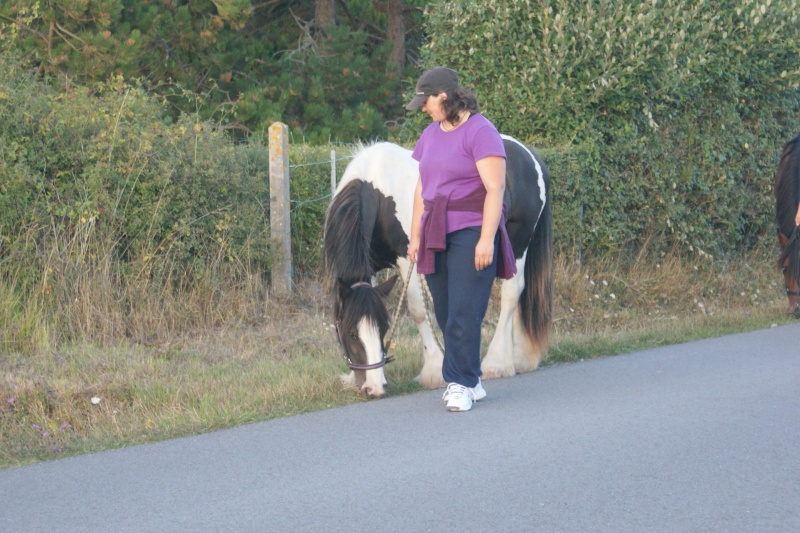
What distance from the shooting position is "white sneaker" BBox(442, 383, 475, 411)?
19.5ft

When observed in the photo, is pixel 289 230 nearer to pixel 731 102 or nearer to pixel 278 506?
pixel 278 506

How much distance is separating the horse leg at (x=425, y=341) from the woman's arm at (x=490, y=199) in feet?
4.49

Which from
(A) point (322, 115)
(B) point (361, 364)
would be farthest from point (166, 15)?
(B) point (361, 364)

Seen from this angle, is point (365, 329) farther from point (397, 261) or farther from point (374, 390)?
point (397, 261)

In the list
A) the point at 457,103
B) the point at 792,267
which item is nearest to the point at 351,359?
the point at 457,103

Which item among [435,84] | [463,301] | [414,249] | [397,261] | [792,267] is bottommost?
[792,267]

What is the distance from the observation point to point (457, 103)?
5.75 metres

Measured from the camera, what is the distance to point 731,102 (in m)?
12.6

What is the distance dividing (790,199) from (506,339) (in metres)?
4.29

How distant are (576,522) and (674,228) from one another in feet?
27.6

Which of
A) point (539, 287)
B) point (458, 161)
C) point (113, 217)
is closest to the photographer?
point (458, 161)

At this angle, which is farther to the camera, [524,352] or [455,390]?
[524,352]

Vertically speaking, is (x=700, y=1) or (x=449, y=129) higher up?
(x=700, y=1)

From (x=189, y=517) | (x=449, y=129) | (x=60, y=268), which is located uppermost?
(x=449, y=129)
